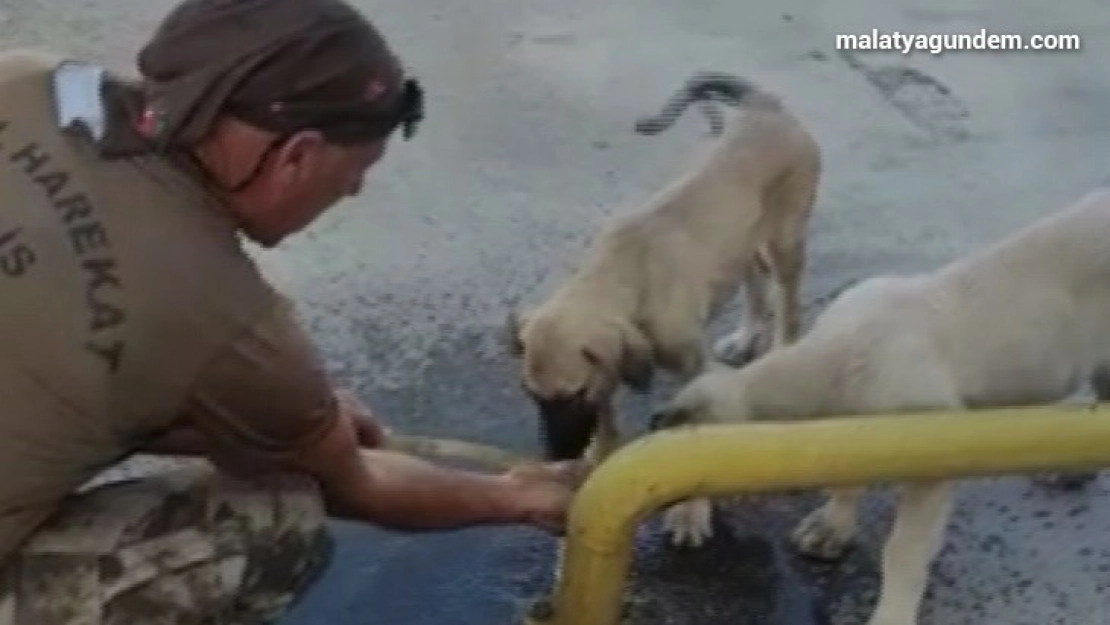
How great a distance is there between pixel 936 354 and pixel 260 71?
4.89 ft

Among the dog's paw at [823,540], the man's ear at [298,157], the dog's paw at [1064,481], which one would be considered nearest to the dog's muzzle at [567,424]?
the dog's paw at [823,540]

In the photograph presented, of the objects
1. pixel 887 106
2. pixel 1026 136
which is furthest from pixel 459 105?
pixel 1026 136

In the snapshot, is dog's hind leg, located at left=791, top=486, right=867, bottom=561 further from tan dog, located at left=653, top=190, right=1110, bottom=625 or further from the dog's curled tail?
the dog's curled tail

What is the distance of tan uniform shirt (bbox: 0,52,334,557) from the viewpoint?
254 centimetres

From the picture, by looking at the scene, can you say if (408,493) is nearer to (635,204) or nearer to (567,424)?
(567,424)

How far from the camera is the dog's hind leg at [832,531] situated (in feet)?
12.7

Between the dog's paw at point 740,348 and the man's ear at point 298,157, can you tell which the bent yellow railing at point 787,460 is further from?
the dog's paw at point 740,348

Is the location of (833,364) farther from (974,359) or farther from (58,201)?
(58,201)

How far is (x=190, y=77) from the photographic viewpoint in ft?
8.32

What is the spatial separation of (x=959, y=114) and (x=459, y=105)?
1531mm

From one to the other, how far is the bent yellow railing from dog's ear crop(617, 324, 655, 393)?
60 centimetres

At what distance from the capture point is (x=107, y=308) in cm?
254

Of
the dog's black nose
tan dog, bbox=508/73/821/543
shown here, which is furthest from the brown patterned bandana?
tan dog, bbox=508/73/821/543

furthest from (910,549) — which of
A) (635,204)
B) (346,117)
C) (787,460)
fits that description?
(635,204)
